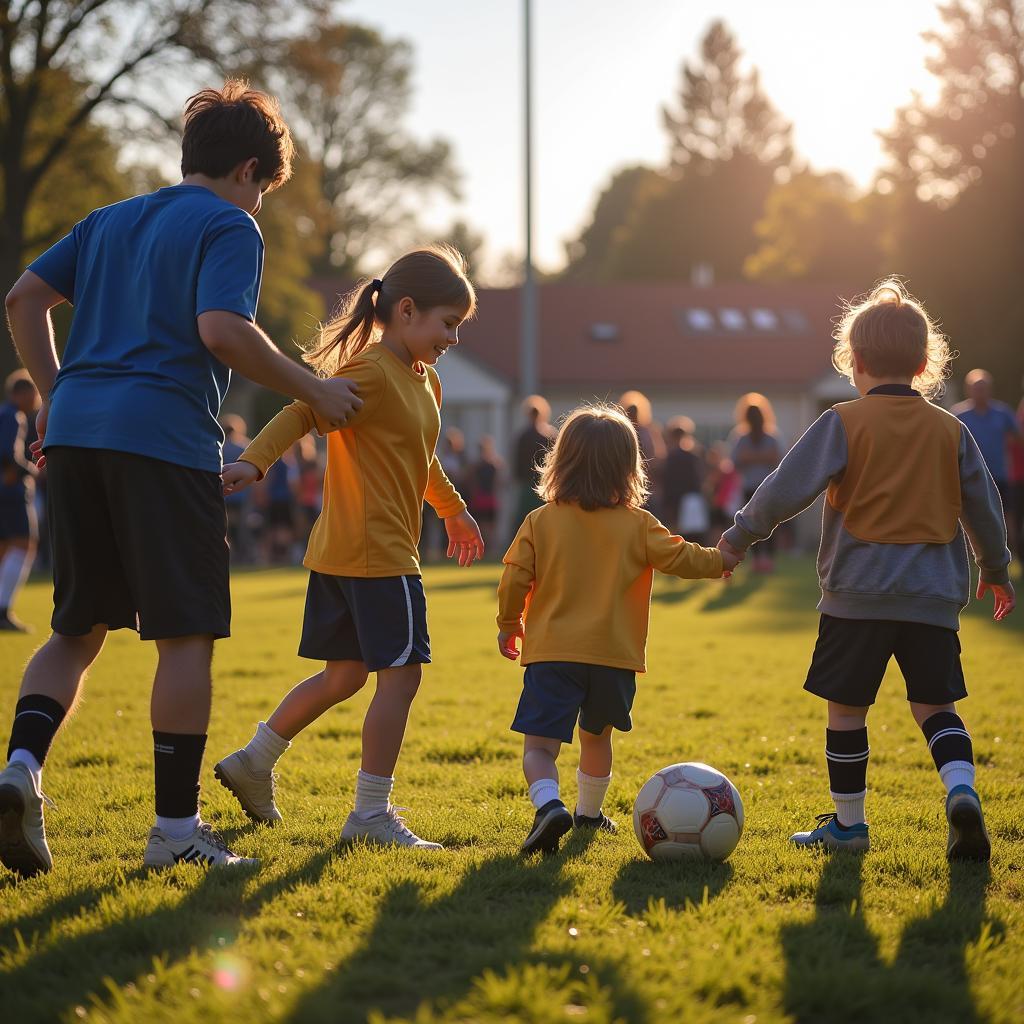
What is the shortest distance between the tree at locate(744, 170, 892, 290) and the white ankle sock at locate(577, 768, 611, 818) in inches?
1650

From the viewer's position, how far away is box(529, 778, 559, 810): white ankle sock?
423 cm

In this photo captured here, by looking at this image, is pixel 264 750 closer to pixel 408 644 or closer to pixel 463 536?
pixel 408 644

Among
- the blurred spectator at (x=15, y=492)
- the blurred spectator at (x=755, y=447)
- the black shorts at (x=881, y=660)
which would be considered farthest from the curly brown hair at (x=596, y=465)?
the blurred spectator at (x=755, y=447)

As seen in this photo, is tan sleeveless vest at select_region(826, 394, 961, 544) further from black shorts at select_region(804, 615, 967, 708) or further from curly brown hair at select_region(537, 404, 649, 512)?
curly brown hair at select_region(537, 404, 649, 512)

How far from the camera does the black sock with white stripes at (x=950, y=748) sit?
13.8 ft

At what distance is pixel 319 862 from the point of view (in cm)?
401

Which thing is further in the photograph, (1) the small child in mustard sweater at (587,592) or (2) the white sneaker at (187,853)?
(1) the small child in mustard sweater at (587,592)

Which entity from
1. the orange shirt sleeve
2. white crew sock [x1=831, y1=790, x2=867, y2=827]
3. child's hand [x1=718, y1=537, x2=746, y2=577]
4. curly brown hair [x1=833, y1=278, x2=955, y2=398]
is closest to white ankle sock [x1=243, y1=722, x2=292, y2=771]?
the orange shirt sleeve

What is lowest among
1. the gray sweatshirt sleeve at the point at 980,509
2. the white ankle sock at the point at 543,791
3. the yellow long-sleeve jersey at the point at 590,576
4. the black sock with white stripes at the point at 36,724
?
the white ankle sock at the point at 543,791

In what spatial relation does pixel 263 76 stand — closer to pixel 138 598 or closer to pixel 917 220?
pixel 917 220

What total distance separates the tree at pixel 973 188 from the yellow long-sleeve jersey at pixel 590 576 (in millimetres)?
32555

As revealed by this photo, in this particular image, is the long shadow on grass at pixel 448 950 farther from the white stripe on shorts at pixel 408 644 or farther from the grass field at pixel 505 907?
the white stripe on shorts at pixel 408 644

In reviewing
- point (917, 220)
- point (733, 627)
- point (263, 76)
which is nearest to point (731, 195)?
point (917, 220)

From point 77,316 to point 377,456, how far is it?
3.35 ft
